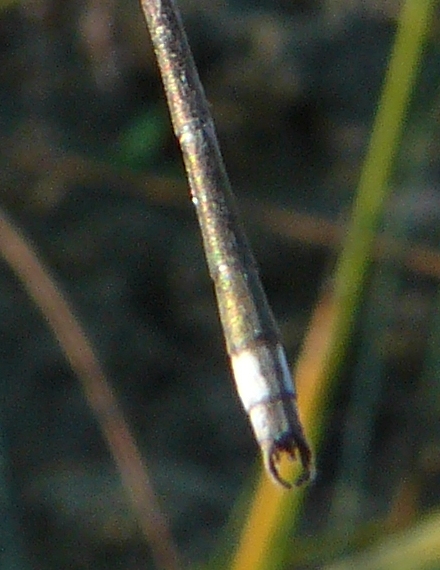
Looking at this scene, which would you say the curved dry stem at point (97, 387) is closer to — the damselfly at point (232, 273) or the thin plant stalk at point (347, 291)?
the thin plant stalk at point (347, 291)

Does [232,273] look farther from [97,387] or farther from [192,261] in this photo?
[192,261]

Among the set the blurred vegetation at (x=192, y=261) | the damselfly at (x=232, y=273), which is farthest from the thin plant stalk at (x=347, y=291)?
the blurred vegetation at (x=192, y=261)

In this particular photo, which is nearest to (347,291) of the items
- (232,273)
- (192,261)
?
(232,273)

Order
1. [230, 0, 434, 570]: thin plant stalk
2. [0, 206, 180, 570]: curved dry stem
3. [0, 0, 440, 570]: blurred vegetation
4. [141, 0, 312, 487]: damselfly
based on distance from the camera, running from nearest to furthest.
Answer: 1. [141, 0, 312, 487]: damselfly
2. [230, 0, 434, 570]: thin plant stalk
3. [0, 206, 180, 570]: curved dry stem
4. [0, 0, 440, 570]: blurred vegetation

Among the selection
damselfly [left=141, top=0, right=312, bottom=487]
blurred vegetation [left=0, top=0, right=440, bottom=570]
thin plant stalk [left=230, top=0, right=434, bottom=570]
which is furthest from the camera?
blurred vegetation [left=0, top=0, right=440, bottom=570]

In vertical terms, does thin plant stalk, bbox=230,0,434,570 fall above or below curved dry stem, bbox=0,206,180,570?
above

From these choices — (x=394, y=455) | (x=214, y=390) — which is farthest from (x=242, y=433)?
(x=394, y=455)

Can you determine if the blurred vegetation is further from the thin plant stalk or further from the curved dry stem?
the thin plant stalk

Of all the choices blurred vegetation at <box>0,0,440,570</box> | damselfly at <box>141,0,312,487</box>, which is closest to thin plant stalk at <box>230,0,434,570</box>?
damselfly at <box>141,0,312,487</box>
